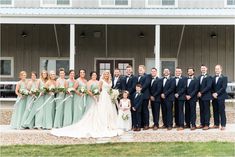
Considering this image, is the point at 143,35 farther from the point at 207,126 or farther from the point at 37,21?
the point at 207,126

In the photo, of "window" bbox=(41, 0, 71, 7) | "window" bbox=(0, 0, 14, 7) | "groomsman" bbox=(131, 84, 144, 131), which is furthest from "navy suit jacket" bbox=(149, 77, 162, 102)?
"window" bbox=(0, 0, 14, 7)

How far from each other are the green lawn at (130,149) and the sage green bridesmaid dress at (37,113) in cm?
270

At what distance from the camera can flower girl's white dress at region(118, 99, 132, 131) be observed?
39.8 ft

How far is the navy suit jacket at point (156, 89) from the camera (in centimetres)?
1207

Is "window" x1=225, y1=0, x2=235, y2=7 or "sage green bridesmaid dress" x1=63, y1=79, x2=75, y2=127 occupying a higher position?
"window" x1=225, y1=0, x2=235, y2=7

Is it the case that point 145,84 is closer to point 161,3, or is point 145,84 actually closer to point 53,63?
point 161,3

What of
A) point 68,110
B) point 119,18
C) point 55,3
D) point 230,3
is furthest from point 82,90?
point 230,3

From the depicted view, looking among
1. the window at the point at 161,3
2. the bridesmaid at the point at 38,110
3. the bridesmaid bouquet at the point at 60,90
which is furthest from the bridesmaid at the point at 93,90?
the window at the point at 161,3

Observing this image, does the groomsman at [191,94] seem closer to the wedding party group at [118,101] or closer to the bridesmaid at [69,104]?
the wedding party group at [118,101]

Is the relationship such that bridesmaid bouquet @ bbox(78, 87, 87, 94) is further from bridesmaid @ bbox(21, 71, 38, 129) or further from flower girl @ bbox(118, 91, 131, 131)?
bridesmaid @ bbox(21, 71, 38, 129)

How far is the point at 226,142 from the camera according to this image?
10062 millimetres

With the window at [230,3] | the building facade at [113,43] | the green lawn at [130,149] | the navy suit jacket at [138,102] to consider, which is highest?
the window at [230,3]

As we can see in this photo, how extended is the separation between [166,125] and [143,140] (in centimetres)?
196

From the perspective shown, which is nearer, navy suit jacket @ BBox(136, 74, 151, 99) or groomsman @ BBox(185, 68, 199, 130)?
groomsman @ BBox(185, 68, 199, 130)
